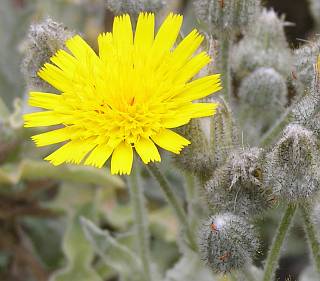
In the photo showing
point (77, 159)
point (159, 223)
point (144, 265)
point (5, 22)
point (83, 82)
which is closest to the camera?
point (77, 159)

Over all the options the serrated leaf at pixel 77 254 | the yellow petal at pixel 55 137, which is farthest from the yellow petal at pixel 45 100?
the serrated leaf at pixel 77 254

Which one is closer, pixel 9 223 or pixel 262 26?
pixel 262 26

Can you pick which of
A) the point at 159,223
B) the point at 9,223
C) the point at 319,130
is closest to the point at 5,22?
the point at 9,223

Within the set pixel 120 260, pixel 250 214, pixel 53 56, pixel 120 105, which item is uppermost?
pixel 53 56

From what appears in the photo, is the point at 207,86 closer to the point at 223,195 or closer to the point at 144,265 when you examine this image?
the point at 223,195

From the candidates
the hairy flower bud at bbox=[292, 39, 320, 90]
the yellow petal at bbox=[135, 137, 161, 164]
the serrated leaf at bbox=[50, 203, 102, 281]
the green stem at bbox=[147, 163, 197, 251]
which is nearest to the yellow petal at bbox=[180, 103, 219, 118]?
the yellow petal at bbox=[135, 137, 161, 164]

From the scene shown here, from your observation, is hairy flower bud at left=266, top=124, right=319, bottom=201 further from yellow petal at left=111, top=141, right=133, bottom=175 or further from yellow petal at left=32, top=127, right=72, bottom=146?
yellow petal at left=32, top=127, right=72, bottom=146
